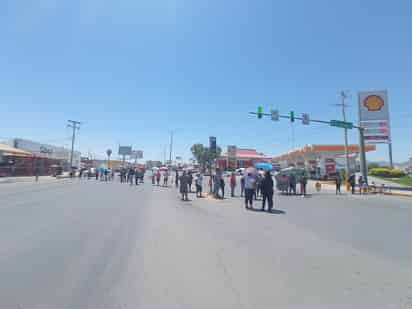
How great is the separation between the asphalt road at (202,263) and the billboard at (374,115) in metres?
18.6

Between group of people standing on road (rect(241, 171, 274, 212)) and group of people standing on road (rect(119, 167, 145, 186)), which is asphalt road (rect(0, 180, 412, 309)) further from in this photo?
group of people standing on road (rect(119, 167, 145, 186))

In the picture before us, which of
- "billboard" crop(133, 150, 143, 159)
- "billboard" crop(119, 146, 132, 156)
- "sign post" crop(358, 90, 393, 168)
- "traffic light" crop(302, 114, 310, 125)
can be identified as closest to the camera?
"traffic light" crop(302, 114, 310, 125)

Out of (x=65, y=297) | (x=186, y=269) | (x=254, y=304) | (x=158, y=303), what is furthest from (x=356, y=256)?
(x=65, y=297)

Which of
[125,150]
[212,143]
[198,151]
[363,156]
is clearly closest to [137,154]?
[125,150]

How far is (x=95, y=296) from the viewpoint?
338 centimetres

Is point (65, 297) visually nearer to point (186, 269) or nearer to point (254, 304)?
point (186, 269)

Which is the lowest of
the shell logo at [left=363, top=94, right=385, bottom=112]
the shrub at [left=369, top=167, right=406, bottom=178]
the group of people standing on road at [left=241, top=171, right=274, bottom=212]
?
the group of people standing on road at [left=241, top=171, right=274, bottom=212]

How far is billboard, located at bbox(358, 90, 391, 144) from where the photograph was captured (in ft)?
76.8

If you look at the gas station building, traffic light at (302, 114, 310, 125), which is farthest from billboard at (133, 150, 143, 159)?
traffic light at (302, 114, 310, 125)

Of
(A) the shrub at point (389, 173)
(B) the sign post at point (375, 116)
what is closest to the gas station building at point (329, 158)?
Result: (A) the shrub at point (389, 173)

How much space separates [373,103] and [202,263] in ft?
88.2

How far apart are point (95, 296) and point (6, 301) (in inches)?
45.4

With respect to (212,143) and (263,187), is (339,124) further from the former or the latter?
(263,187)

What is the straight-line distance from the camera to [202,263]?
15.2 ft
